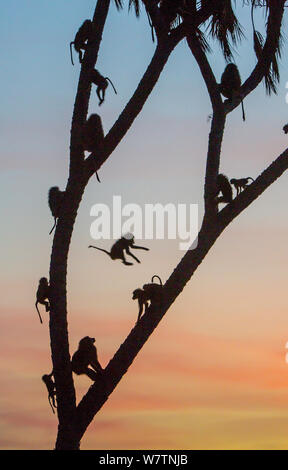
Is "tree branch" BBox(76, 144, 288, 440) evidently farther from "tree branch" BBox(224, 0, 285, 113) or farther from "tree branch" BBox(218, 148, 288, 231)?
"tree branch" BBox(224, 0, 285, 113)

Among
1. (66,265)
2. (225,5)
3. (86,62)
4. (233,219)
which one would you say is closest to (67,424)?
(66,265)

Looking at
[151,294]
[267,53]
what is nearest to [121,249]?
[151,294]

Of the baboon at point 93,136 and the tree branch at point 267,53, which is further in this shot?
the tree branch at point 267,53

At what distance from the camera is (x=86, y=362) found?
18375 mm

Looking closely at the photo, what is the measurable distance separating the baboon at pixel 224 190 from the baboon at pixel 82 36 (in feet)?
9.25

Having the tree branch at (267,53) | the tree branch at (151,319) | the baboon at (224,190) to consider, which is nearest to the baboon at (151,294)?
the tree branch at (151,319)

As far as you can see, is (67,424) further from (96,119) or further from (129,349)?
(96,119)

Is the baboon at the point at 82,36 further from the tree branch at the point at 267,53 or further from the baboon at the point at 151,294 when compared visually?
the baboon at the point at 151,294

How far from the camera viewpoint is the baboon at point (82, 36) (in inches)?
756

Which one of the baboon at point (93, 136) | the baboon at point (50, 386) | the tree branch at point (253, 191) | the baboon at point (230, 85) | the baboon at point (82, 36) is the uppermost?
the baboon at point (82, 36)

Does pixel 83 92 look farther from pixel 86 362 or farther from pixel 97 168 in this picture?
pixel 86 362

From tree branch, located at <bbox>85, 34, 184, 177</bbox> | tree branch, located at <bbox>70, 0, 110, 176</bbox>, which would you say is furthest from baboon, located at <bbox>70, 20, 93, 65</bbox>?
tree branch, located at <bbox>85, 34, 184, 177</bbox>

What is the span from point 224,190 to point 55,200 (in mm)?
2614
